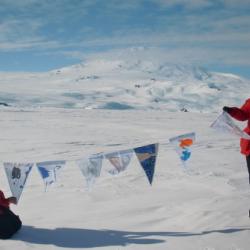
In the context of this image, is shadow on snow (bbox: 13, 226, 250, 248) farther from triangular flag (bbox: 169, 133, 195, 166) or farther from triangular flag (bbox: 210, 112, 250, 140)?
triangular flag (bbox: 169, 133, 195, 166)

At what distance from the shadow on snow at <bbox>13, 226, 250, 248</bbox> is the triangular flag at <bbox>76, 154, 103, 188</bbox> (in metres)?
1.08

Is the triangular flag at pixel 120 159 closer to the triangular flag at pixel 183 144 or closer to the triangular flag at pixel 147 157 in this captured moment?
the triangular flag at pixel 147 157

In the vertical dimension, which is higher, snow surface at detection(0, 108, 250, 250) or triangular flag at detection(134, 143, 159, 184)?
triangular flag at detection(134, 143, 159, 184)

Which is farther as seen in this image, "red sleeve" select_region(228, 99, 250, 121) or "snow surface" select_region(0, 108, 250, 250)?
"snow surface" select_region(0, 108, 250, 250)

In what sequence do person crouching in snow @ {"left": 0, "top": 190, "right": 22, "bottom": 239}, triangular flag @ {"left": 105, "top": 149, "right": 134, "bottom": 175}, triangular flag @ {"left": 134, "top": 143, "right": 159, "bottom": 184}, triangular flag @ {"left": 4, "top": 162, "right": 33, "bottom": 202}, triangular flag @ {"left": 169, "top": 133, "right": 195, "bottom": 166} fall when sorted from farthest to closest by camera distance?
triangular flag @ {"left": 169, "top": 133, "right": 195, "bottom": 166}
triangular flag @ {"left": 105, "top": 149, "right": 134, "bottom": 175}
triangular flag @ {"left": 134, "top": 143, "right": 159, "bottom": 184}
triangular flag @ {"left": 4, "top": 162, "right": 33, "bottom": 202}
person crouching in snow @ {"left": 0, "top": 190, "right": 22, "bottom": 239}

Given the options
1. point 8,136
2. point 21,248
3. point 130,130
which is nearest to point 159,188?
point 21,248

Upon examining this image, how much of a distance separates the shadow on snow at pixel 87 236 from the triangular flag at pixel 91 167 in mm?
1085

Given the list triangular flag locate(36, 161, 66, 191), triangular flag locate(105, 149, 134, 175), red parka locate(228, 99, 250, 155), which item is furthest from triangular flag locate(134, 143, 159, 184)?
red parka locate(228, 99, 250, 155)

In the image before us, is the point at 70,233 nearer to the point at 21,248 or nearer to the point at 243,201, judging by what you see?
the point at 21,248

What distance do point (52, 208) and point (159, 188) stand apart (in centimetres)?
240

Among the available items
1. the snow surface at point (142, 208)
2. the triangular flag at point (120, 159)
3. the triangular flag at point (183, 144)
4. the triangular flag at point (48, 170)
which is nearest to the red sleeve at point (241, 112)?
the snow surface at point (142, 208)

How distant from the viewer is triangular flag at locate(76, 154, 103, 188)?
6.43m

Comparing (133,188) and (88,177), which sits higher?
(88,177)

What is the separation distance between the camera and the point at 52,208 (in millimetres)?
6816
